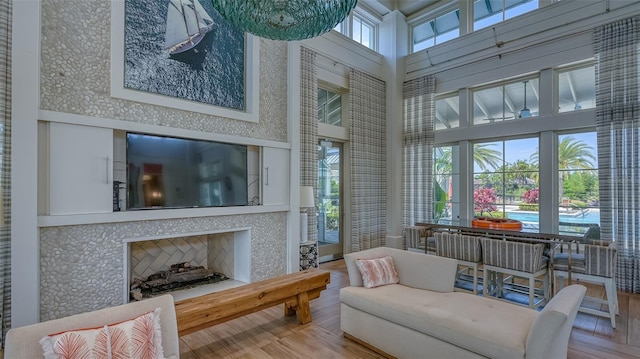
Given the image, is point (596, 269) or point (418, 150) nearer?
point (596, 269)

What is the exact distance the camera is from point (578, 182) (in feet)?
15.3

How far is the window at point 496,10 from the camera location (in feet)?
17.2

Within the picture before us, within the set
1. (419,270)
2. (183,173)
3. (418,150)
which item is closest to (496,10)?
(418,150)

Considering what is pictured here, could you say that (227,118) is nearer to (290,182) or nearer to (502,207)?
(290,182)

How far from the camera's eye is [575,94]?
4734 millimetres

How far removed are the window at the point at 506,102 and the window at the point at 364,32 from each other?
2473 millimetres

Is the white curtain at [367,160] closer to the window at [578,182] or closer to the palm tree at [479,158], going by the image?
the palm tree at [479,158]

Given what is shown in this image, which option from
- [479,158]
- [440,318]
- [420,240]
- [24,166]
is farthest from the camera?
[479,158]

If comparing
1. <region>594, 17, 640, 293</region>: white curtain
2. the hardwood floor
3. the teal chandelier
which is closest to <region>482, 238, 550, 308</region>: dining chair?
the hardwood floor

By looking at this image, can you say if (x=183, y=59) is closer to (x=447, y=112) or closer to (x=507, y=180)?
(x=447, y=112)

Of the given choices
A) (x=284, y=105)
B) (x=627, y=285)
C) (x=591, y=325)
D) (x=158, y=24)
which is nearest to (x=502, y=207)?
(x=627, y=285)

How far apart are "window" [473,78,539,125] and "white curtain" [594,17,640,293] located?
2.91 feet

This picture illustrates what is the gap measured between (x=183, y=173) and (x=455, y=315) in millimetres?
3153

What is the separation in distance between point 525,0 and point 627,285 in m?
4.66
